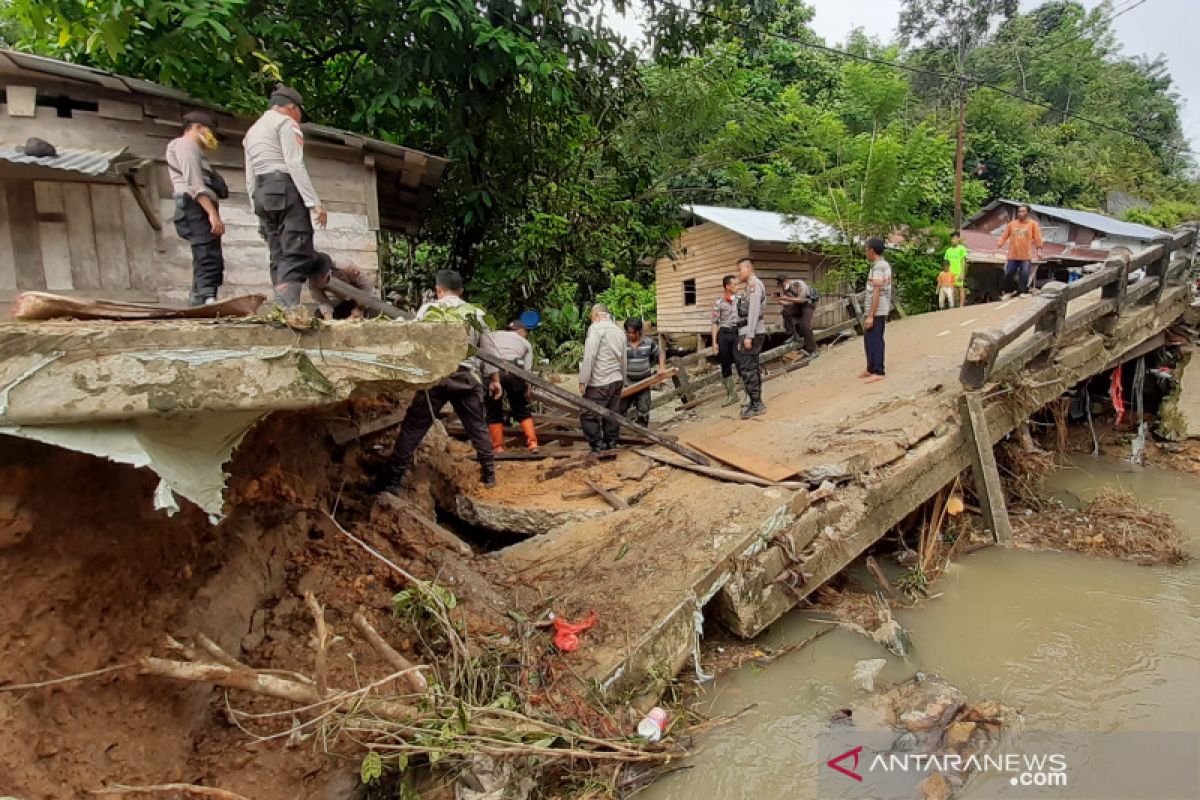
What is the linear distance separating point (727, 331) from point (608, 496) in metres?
3.77

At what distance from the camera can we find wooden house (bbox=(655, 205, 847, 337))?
15.4 meters

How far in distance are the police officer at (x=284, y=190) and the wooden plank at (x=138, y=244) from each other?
1.89 m

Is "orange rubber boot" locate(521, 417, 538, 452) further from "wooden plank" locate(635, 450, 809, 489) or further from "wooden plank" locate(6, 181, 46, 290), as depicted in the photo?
"wooden plank" locate(6, 181, 46, 290)

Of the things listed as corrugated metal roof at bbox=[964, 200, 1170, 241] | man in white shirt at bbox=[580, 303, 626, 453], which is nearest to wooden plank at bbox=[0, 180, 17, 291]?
man in white shirt at bbox=[580, 303, 626, 453]

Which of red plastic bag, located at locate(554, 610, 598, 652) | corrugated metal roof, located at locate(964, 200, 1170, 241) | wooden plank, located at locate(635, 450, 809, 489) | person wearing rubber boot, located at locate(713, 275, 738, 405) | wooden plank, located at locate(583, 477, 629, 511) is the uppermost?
corrugated metal roof, located at locate(964, 200, 1170, 241)

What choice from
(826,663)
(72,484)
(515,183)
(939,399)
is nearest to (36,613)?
(72,484)

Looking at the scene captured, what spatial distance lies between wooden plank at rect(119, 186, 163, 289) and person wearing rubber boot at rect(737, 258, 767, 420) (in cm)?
576

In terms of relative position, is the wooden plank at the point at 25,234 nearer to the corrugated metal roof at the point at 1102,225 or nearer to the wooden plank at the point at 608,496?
the wooden plank at the point at 608,496

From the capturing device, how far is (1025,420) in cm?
639

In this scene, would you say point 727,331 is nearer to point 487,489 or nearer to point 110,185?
point 487,489

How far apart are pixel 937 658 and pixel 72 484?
4.88 meters

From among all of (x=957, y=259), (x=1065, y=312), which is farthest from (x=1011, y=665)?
(x=957, y=259)

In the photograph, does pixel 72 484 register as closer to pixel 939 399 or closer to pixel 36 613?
pixel 36 613

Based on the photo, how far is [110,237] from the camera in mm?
5367
